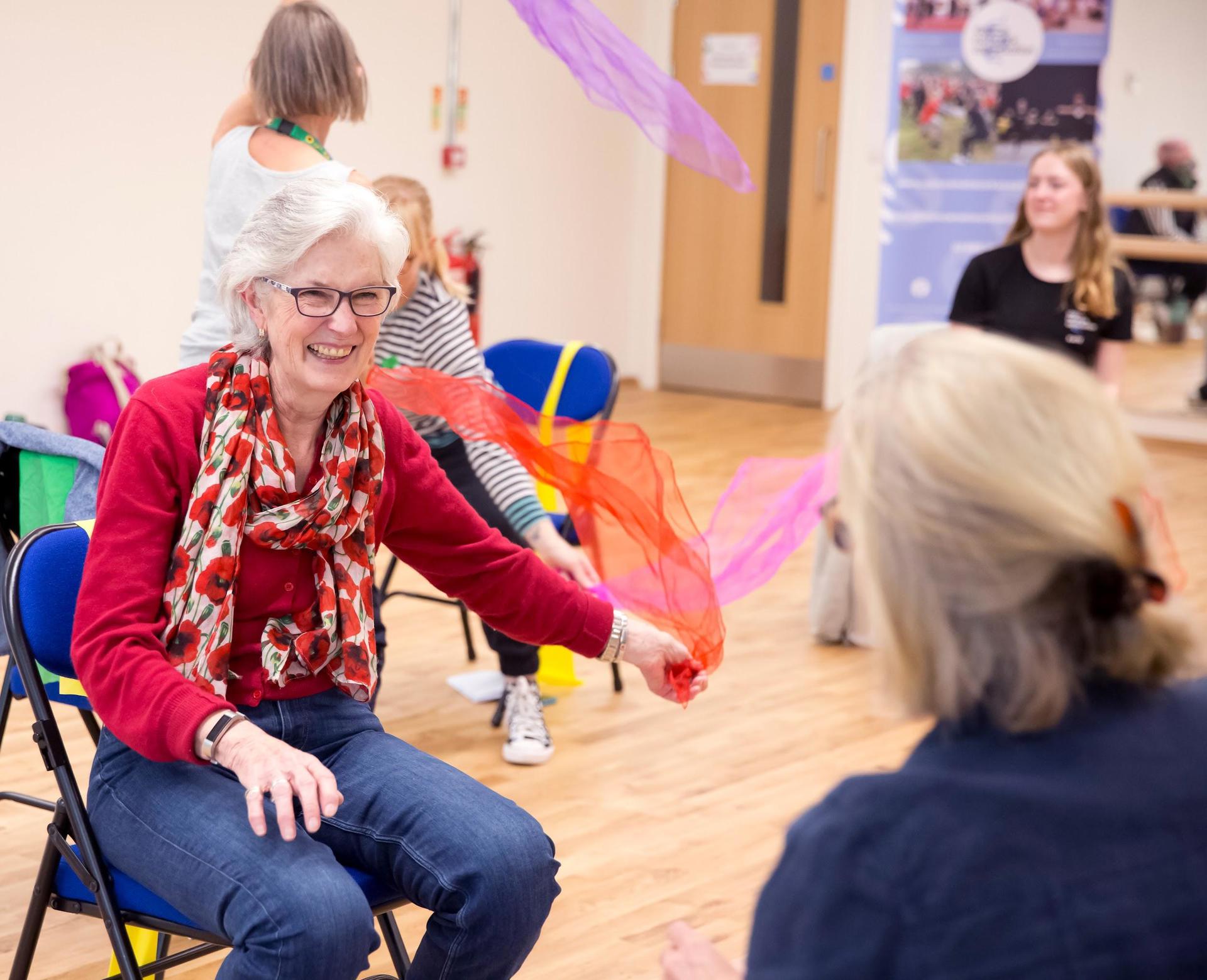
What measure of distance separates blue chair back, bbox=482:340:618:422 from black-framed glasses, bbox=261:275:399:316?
182cm

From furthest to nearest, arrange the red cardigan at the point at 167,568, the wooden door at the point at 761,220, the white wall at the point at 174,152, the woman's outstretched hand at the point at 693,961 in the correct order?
1. the wooden door at the point at 761,220
2. the white wall at the point at 174,152
3. the red cardigan at the point at 167,568
4. the woman's outstretched hand at the point at 693,961

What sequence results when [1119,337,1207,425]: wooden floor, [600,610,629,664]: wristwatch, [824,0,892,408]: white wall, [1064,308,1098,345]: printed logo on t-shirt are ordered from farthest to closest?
[1119,337,1207,425]: wooden floor
[824,0,892,408]: white wall
[1064,308,1098,345]: printed logo on t-shirt
[600,610,629,664]: wristwatch

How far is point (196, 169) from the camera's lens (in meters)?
6.68

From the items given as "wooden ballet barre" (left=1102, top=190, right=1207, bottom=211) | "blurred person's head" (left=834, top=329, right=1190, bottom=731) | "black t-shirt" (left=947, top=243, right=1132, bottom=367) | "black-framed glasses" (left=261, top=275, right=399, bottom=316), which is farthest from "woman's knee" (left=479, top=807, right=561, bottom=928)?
"wooden ballet barre" (left=1102, top=190, right=1207, bottom=211)

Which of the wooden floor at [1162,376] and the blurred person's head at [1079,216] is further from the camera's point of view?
the wooden floor at [1162,376]

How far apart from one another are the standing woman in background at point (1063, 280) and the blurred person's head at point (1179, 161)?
5884 millimetres

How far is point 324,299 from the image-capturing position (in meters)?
1.94

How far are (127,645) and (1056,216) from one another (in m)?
3.50

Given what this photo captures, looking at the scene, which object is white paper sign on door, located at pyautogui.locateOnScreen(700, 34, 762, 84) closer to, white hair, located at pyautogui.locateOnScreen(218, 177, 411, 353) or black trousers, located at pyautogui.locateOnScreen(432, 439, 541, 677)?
black trousers, located at pyautogui.locateOnScreen(432, 439, 541, 677)

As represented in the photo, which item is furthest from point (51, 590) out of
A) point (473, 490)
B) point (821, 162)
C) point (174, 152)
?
point (821, 162)

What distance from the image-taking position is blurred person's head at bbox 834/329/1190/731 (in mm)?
1048

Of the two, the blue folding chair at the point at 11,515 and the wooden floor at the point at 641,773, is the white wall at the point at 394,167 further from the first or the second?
the blue folding chair at the point at 11,515

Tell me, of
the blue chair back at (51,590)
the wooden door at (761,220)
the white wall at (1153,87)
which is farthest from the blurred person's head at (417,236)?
the white wall at (1153,87)

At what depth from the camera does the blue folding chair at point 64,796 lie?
1778 millimetres
